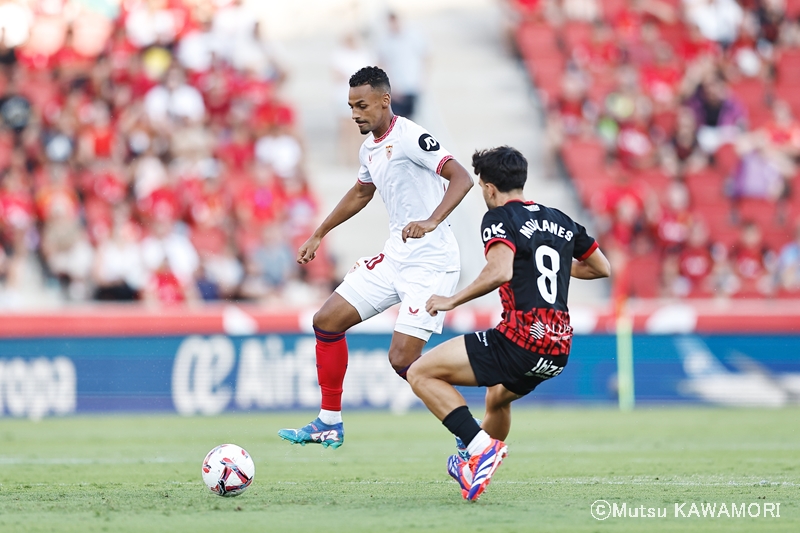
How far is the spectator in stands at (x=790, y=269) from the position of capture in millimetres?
→ 17969

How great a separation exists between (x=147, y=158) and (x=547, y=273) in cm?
1189

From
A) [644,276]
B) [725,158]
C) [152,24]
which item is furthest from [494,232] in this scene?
[725,158]

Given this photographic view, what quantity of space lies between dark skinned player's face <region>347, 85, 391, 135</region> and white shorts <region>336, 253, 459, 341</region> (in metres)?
0.94

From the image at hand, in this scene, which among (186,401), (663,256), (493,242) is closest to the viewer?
(493,242)

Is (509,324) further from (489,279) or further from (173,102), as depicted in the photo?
(173,102)

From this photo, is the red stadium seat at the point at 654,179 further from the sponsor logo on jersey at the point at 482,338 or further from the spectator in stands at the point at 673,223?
the sponsor logo on jersey at the point at 482,338

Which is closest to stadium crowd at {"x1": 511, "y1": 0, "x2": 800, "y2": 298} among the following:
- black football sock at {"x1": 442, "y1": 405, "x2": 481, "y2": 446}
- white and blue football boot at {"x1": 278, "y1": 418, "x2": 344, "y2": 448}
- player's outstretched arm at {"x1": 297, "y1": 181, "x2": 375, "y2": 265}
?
player's outstretched arm at {"x1": 297, "y1": 181, "x2": 375, "y2": 265}

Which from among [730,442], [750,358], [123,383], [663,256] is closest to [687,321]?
[750,358]

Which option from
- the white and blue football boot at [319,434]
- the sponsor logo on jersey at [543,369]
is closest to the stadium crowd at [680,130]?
the white and blue football boot at [319,434]

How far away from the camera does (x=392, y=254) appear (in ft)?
27.1

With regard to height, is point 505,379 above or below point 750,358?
below

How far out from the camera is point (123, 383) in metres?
15.1

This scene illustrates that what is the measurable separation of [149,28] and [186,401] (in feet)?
24.6

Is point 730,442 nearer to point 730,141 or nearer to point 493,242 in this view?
point 493,242
